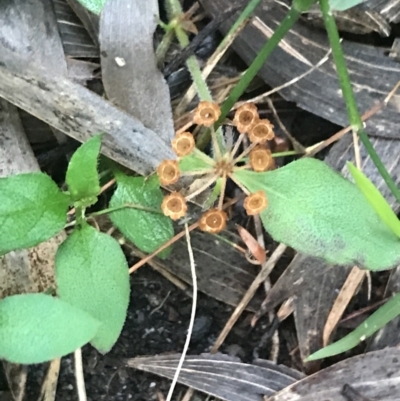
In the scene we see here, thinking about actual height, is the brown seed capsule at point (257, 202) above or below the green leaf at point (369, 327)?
above

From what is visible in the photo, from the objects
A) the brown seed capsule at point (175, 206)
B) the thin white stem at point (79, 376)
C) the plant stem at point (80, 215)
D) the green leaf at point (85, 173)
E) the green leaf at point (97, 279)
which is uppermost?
the green leaf at point (85, 173)

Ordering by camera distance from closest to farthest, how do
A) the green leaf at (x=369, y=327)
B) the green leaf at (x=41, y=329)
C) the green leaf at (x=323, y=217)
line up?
the green leaf at (x=41, y=329), the green leaf at (x=323, y=217), the green leaf at (x=369, y=327)

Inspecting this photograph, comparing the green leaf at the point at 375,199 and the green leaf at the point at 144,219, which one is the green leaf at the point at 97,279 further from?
the green leaf at the point at 375,199

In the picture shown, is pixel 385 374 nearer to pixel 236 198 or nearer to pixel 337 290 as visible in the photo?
pixel 337 290

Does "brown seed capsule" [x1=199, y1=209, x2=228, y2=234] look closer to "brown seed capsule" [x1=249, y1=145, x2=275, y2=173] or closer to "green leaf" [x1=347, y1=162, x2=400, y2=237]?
"brown seed capsule" [x1=249, y1=145, x2=275, y2=173]

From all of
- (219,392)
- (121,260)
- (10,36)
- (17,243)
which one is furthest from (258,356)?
(10,36)

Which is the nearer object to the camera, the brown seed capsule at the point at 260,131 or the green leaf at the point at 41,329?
the green leaf at the point at 41,329

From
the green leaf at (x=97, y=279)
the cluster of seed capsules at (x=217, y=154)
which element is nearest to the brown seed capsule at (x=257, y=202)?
the cluster of seed capsules at (x=217, y=154)
